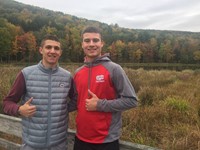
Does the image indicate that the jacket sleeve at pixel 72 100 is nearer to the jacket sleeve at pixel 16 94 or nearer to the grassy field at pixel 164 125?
the jacket sleeve at pixel 16 94

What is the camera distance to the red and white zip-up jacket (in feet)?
8.04

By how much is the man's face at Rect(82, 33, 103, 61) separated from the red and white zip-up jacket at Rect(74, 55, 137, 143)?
0.07m

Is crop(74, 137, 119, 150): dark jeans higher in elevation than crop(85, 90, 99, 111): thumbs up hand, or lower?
lower

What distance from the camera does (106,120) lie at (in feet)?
8.27

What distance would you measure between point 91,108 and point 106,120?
18 cm

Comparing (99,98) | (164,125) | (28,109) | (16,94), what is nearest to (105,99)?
(99,98)

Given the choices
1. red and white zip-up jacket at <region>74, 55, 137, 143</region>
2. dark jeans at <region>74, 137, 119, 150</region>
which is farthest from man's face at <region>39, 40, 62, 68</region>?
dark jeans at <region>74, 137, 119, 150</region>

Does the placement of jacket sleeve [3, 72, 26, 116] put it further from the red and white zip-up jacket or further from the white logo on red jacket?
the white logo on red jacket

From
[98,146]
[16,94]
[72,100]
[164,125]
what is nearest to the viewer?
[98,146]

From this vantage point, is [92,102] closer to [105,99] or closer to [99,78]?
[105,99]

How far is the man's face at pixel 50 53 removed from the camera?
281cm

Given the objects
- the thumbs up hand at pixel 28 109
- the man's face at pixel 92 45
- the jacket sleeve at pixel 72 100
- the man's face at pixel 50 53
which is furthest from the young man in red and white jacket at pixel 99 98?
the thumbs up hand at pixel 28 109

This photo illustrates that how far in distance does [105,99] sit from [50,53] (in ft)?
2.57

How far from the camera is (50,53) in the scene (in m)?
2.82
